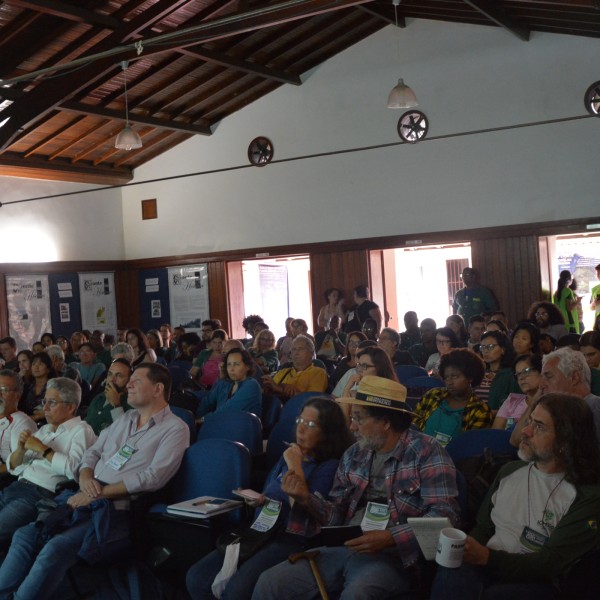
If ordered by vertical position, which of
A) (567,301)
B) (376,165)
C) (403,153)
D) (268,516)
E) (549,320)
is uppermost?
(403,153)

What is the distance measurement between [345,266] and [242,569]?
9665 mm

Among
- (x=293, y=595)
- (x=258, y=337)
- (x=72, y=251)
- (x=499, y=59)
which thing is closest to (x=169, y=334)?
(x=72, y=251)

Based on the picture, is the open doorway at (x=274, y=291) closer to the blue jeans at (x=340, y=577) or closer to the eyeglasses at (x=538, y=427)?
the blue jeans at (x=340, y=577)

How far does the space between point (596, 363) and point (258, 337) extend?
422 centimetres

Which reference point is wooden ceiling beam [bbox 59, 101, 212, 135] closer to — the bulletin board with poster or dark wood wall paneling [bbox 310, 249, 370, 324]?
dark wood wall paneling [bbox 310, 249, 370, 324]

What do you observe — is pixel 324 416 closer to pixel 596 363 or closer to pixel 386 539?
pixel 386 539

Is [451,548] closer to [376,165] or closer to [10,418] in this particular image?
[10,418]

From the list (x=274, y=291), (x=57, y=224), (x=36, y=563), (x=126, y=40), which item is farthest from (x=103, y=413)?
(x=274, y=291)

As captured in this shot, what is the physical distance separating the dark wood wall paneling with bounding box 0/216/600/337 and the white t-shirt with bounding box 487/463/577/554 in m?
8.48

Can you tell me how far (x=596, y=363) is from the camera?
479 centimetres

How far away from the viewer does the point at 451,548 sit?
240cm

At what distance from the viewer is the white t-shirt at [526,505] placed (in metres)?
2.70

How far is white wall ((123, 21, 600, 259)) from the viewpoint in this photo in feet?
35.5

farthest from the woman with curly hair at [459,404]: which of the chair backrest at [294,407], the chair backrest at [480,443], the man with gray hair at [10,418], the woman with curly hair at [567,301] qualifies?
the woman with curly hair at [567,301]
